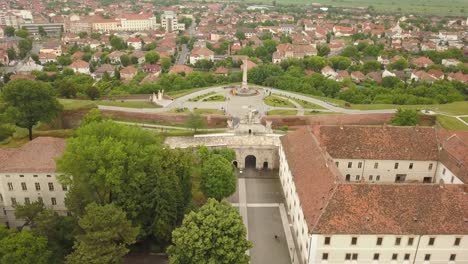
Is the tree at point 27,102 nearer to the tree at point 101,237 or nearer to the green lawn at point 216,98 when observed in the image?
the tree at point 101,237

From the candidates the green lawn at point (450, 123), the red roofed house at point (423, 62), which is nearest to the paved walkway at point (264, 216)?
the green lawn at point (450, 123)

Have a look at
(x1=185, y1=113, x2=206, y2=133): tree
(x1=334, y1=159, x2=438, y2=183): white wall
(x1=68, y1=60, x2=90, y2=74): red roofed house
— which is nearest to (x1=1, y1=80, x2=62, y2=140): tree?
(x1=185, y1=113, x2=206, y2=133): tree

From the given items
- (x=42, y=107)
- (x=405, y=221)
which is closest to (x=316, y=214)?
(x=405, y=221)

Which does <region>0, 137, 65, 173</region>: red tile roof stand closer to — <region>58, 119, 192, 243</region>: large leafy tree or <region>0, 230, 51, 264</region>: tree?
<region>58, 119, 192, 243</region>: large leafy tree

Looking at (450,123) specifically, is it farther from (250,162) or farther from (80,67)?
(80,67)

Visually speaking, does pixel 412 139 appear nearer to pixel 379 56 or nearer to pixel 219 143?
pixel 219 143
